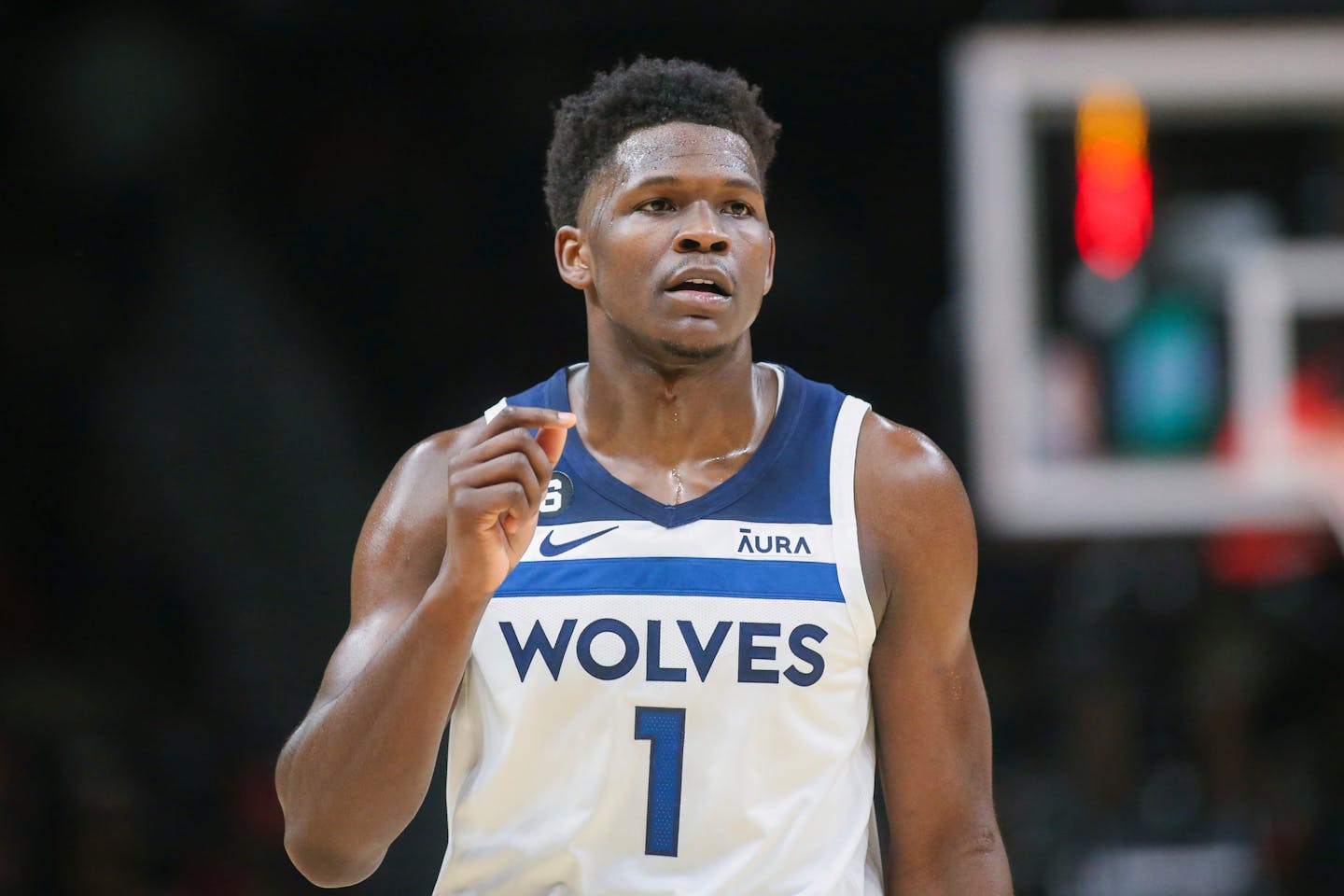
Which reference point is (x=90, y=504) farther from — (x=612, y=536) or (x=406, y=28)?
(x=612, y=536)

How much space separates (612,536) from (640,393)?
0.25m

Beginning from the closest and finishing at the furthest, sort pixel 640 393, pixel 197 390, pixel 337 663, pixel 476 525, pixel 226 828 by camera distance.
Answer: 1. pixel 476 525
2. pixel 337 663
3. pixel 640 393
4. pixel 226 828
5. pixel 197 390

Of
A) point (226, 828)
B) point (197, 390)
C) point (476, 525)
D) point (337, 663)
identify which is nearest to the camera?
point (476, 525)

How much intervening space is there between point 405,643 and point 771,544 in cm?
56

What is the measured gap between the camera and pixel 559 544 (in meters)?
2.55

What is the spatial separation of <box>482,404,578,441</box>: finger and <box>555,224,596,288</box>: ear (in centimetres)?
49

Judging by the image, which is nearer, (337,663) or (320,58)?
(337,663)

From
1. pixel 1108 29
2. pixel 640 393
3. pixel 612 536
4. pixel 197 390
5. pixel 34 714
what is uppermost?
pixel 1108 29

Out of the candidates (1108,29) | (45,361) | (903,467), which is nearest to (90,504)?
(45,361)

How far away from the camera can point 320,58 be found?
664 cm

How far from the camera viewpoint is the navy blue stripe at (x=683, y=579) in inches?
98.1

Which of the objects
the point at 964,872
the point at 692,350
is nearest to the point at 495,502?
the point at 692,350

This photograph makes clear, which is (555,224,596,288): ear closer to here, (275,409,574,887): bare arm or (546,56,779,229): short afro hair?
(546,56,779,229): short afro hair

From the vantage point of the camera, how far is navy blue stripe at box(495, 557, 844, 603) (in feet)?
8.18
